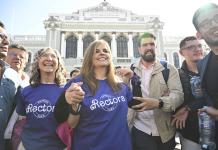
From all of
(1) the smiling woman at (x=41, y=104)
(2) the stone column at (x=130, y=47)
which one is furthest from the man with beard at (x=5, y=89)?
(2) the stone column at (x=130, y=47)

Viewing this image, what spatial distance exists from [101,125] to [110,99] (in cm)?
29

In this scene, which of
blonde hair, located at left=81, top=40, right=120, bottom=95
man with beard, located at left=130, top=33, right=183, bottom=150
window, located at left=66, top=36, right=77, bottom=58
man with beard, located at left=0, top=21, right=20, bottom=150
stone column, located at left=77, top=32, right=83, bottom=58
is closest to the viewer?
blonde hair, located at left=81, top=40, right=120, bottom=95

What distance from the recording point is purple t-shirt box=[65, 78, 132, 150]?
2.48 m

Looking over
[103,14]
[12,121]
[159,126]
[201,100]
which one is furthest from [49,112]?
[103,14]

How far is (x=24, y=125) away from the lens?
9.87 ft

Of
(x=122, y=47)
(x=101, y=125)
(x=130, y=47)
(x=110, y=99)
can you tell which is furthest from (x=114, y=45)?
(x=101, y=125)

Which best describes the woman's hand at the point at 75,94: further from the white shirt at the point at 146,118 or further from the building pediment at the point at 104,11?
the building pediment at the point at 104,11

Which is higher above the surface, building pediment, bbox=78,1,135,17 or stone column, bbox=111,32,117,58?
building pediment, bbox=78,1,135,17

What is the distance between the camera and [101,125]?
8.25 ft

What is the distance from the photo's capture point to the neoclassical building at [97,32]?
28.6 m

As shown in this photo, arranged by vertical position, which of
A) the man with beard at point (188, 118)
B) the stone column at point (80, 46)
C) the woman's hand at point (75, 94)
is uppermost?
the stone column at point (80, 46)

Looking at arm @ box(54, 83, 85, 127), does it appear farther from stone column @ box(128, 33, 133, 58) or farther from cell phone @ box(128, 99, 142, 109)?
stone column @ box(128, 33, 133, 58)

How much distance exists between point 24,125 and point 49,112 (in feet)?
1.21

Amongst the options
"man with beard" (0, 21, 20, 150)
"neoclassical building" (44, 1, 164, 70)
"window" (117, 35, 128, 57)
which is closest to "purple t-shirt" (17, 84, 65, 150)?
"man with beard" (0, 21, 20, 150)
